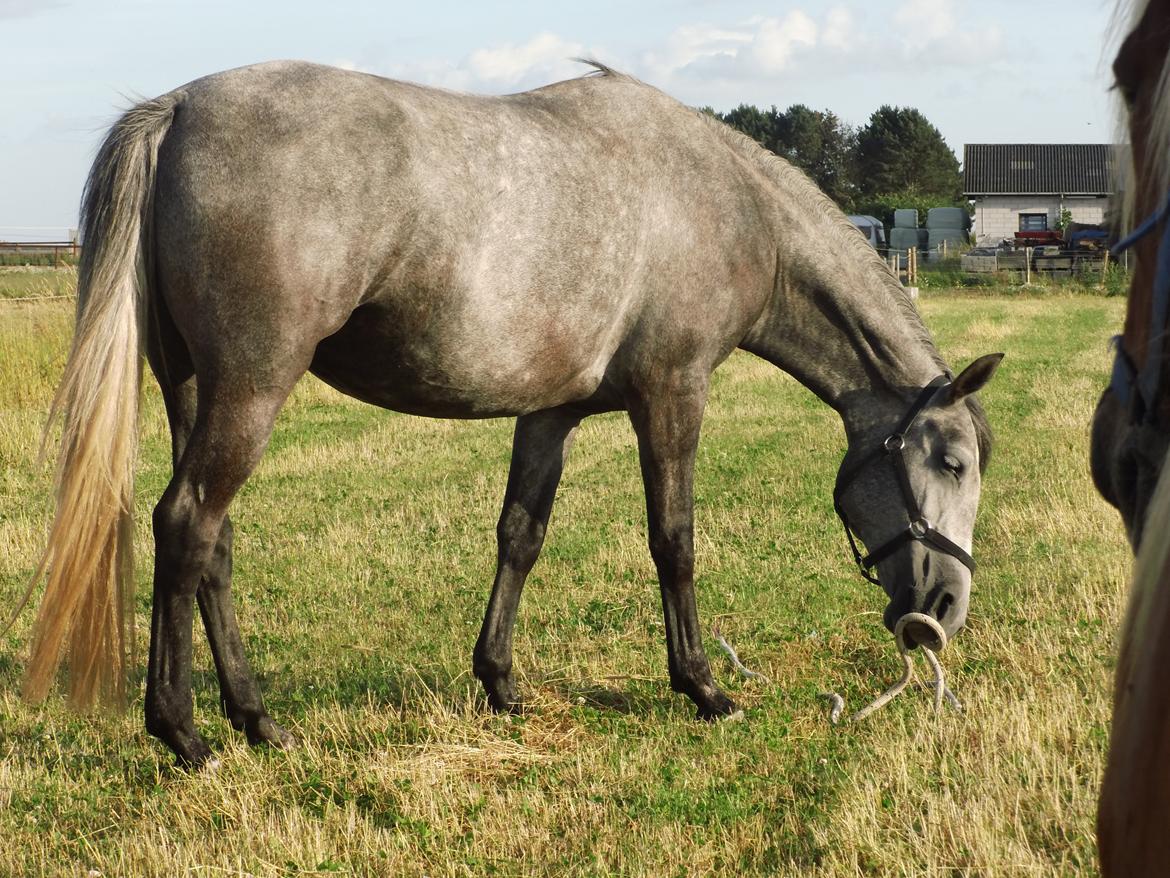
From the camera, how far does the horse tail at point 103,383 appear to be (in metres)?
3.48

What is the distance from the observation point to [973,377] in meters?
4.55

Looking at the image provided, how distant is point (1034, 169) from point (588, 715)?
194 ft

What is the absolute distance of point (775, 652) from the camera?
528cm

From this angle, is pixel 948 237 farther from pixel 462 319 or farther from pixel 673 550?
pixel 462 319

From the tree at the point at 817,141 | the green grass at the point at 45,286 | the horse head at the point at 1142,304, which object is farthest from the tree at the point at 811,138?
the horse head at the point at 1142,304

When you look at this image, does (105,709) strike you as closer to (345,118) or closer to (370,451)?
(345,118)

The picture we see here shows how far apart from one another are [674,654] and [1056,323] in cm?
2067

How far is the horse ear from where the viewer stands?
4.48 m

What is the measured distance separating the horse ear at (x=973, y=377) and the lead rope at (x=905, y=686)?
0.90 metres

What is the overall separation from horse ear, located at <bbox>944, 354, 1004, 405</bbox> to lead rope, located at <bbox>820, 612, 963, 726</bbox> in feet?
A: 2.94

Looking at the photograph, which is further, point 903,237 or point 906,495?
point 903,237

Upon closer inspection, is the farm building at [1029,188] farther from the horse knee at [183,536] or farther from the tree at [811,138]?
the horse knee at [183,536]

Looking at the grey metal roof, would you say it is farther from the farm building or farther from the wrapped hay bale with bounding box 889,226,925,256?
the wrapped hay bale with bounding box 889,226,925,256

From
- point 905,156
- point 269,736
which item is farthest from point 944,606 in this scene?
point 905,156
